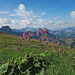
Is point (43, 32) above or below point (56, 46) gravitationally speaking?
above

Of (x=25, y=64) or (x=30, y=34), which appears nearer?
(x=25, y=64)

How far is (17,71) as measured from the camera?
21.4 ft

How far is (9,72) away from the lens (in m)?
6.44

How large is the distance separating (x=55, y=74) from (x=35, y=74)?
1.31m

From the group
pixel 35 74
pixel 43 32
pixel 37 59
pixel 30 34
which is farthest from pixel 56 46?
pixel 35 74

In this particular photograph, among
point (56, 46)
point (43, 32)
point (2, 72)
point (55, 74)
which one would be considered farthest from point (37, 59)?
point (56, 46)

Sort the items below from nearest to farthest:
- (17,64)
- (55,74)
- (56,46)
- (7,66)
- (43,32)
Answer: (55,74) < (7,66) < (17,64) < (43,32) < (56,46)

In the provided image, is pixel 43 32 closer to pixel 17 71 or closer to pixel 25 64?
pixel 25 64

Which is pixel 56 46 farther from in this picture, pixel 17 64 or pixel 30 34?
pixel 17 64

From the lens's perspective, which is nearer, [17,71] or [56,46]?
[17,71]

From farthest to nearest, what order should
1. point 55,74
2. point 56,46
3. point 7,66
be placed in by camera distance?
point 56,46 < point 7,66 < point 55,74

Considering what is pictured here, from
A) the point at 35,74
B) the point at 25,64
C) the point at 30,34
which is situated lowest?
the point at 35,74

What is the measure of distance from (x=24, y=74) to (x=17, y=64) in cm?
80

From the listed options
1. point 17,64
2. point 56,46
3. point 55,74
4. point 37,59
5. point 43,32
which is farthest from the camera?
point 56,46
